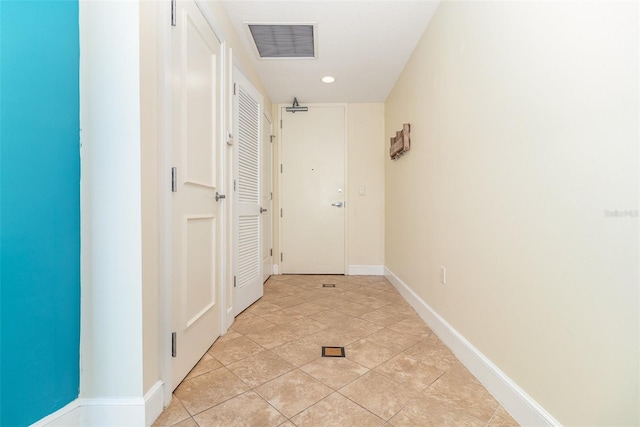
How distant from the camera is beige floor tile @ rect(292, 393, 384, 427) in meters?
1.13

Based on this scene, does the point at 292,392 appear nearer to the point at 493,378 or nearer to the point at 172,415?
the point at 172,415

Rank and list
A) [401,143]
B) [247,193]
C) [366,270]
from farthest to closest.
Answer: [366,270]
[401,143]
[247,193]

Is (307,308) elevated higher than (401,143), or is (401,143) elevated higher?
(401,143)

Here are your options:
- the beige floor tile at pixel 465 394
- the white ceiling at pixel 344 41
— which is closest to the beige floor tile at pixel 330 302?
the beige floor tile at pixel 465 394

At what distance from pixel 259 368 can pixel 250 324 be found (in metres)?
0.66

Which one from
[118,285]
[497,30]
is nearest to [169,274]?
[118,285]

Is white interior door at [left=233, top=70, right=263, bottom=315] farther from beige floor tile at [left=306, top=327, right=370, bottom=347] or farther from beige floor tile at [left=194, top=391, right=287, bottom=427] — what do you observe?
beige floor tile at [left=194, top=391, right=287, bottom=427]

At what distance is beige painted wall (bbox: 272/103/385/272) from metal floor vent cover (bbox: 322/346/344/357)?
223cm

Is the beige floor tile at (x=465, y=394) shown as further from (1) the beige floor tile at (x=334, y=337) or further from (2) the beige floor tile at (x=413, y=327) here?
(1) the beige floor tile at (x=334, y=337)

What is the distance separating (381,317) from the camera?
7.65 feet

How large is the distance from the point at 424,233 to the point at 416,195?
381 millimetres

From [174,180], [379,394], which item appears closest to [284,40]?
[174,180]

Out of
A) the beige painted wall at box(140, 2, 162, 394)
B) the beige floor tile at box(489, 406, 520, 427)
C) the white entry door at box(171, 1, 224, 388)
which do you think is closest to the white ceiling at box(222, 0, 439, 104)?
the white entry door at box(171, 1, 224, 388)

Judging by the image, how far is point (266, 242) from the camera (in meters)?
3.66
